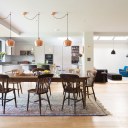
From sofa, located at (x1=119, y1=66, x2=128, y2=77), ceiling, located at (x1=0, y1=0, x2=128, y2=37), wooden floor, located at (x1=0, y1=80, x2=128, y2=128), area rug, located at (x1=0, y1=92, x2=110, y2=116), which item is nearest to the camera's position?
wooden floor, located at (x1=0, y1=80, x2=128, y2=128)

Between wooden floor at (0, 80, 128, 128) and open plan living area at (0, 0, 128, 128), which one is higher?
open plan living area at (0, 0, 128, 128)

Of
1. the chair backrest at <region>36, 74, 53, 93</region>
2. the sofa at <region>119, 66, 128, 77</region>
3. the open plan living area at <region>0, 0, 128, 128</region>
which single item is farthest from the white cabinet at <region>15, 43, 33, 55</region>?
the chair backrest at <region>36, 74, 53, 93</region>

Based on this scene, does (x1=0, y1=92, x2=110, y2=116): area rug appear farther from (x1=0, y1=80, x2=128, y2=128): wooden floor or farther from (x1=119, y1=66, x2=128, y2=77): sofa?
(x1=119, y1=66, x2=128, y2=77): sofa

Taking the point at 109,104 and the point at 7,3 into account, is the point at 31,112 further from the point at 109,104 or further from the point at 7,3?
the point at 7,3

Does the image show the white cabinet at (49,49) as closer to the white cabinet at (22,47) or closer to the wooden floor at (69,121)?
the white cabinet at (22,47)

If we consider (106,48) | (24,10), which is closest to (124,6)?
(24,10)

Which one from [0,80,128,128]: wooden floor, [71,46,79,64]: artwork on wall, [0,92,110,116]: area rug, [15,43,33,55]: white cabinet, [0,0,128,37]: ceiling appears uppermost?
[0,0,128,37]: ceiling

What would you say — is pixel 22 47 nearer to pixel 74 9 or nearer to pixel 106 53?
pixel 106 53

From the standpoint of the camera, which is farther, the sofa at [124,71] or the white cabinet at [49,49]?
the sofa at [124,71]

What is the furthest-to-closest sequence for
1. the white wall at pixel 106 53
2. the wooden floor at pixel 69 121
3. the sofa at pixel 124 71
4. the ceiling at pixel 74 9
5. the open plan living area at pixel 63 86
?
the white wall at pixel 106 53 → the sofa at pixel 124 71 → the ceiling at pixel 74 9 → the open plan living area at pixel 63 86 → the wooden floor at pixel 69 121

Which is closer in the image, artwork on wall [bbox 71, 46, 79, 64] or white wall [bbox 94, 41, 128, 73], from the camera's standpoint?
artwork on wall [bbox 71, 46, 79, 64]

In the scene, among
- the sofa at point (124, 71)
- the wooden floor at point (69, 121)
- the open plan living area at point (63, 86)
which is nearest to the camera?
the wooden floor at point (69, 121)

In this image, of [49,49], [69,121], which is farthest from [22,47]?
[69,121]

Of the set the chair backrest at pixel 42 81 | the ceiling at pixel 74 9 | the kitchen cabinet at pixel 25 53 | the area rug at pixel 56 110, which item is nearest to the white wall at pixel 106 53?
the kitchen cabinet at pixel 25 53
